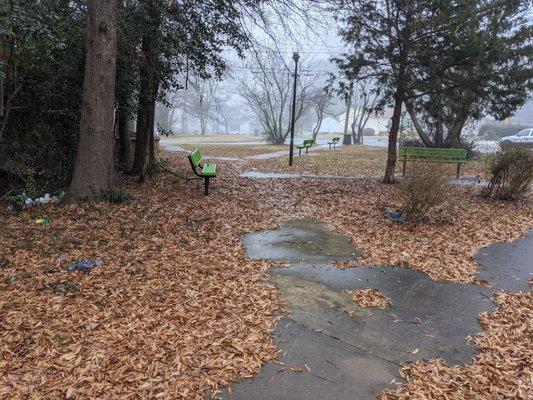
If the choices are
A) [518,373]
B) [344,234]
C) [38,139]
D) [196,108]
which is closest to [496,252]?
[344,234]

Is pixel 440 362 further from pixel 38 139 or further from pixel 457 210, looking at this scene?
pixel 38 139

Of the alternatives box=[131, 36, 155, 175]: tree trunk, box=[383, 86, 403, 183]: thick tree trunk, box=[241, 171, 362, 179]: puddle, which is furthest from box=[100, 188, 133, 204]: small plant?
box=[383, 86, 403, 183]: thick tree trunk

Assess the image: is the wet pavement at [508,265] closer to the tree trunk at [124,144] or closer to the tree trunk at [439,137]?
the tree trunk at [124,144]

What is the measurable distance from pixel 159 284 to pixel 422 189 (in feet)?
15.1

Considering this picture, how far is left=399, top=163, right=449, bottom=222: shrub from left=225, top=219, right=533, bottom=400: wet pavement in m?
1.28

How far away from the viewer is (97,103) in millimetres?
6996

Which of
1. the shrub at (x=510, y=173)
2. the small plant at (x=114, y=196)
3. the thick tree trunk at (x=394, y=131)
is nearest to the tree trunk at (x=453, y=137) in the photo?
the thick tree trunk at (x=394, y=131)

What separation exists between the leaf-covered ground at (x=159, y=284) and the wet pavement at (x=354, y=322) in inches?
8.4

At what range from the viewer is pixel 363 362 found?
3.30 meters

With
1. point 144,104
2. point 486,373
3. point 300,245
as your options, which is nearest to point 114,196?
point 300,245

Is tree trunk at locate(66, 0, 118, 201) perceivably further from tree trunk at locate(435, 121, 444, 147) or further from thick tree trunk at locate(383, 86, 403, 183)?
tree trunk at locate(435, 121, 444, 147)

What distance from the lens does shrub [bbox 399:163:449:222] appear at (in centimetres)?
707

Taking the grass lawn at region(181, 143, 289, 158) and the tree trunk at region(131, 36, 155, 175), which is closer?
the tree trunk at region(131, 36, 155, 175)

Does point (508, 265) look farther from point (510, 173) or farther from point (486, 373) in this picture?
point (510, 173)
